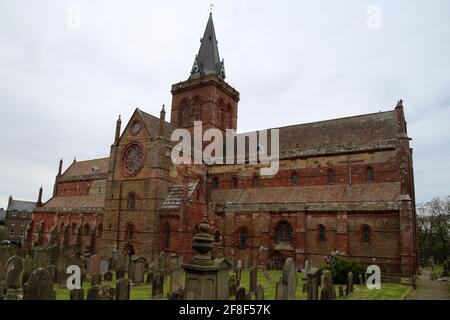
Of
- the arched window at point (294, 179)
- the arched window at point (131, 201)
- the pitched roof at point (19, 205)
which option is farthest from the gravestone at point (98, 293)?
the pitched roof at point (19, 205)

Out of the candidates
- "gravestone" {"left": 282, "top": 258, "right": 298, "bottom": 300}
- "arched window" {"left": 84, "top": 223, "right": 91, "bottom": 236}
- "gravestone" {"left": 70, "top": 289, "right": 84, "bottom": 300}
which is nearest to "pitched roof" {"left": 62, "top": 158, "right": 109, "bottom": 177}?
"arched window" {"left": 84, "top": 223, "right": 91, "bottom": 236}

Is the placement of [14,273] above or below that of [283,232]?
below

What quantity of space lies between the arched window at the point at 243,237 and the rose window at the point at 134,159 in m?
10.4

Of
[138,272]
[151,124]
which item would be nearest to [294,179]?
[151,124]

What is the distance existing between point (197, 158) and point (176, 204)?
282 inches

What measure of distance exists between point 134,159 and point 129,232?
646cm

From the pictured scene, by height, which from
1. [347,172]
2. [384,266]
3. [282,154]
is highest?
[282,154]

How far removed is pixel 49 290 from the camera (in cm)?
1108

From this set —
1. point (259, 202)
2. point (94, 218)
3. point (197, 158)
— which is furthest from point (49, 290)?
point (94, 218)

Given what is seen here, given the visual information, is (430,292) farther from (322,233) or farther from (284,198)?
(284,198)

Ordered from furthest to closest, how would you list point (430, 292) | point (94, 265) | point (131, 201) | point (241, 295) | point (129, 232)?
point (131, 201) < point (129, 232) < point (94, 265) < point (430, 292) < point (241, 295)

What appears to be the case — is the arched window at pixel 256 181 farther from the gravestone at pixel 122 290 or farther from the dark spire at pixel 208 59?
the gravestone at pixel 122 290

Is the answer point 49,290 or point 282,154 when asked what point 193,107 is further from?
point 49,290

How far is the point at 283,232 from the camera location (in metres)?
25.9
